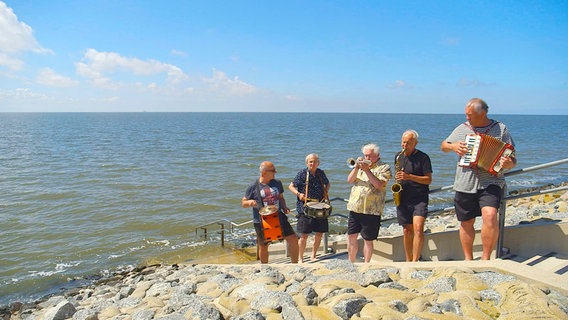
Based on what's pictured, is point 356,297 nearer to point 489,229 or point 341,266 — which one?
point 341,266

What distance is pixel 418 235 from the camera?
545cm

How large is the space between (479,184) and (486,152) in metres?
0.41

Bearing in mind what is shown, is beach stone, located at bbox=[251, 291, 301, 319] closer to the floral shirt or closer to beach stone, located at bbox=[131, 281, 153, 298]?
the floral shirt

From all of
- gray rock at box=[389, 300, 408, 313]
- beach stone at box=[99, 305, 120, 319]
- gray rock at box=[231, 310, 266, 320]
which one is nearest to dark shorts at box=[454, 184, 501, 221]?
gray rock at box=[389, 300, 408, 313]

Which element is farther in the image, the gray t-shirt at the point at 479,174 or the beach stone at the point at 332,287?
the gray t-shirt at the point at 479,174

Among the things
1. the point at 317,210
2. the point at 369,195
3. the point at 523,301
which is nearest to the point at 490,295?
the point at 523,301

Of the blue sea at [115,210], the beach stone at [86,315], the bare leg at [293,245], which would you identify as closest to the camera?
the beach stone at [86,315]

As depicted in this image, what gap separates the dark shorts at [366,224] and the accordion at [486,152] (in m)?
1.51

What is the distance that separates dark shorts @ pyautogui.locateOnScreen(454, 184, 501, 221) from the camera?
470 centimetres

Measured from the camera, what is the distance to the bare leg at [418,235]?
5.41 m

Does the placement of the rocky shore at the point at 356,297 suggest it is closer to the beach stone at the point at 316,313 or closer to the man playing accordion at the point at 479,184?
the beach stone at the point at 316,313

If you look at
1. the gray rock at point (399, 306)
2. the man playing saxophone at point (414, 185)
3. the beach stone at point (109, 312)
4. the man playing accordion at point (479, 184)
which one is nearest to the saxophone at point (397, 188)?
the man playing saxophone at point (414, 185)

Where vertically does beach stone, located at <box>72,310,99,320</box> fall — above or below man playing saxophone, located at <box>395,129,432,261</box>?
below

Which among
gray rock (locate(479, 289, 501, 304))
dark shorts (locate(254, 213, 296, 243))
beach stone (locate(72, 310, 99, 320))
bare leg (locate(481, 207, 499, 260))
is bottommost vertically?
beach stone (locate(72, 310, 99, 320))
